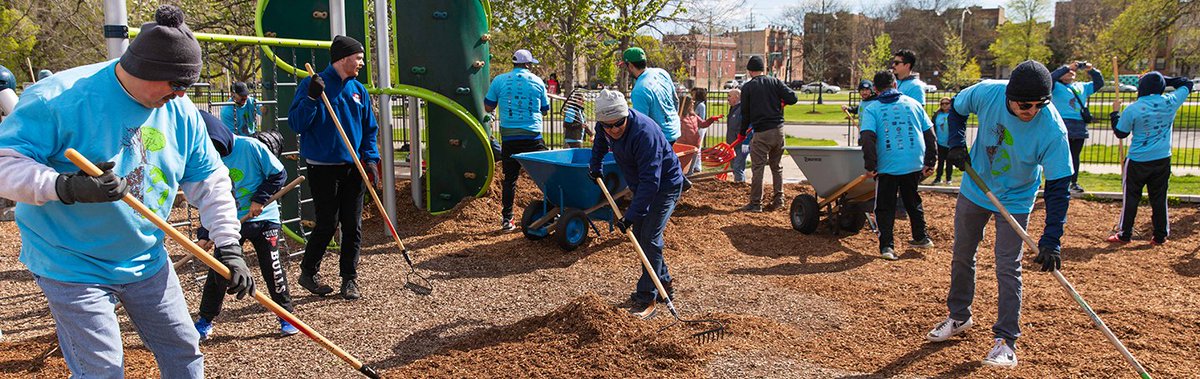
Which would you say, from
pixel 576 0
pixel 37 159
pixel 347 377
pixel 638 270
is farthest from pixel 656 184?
pixel 576 0

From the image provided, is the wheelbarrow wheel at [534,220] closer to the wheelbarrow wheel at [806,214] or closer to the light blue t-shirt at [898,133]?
the wheelbarrow wheel at [806,214]

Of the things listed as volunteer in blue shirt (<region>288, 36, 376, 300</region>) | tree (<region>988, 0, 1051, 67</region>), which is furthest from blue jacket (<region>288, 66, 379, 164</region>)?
tree (<region>988, 0, 1051, 67</region>)

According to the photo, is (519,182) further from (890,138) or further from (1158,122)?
(1158,122)

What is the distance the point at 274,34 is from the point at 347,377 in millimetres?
4353

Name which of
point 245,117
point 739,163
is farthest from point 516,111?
point 739,163

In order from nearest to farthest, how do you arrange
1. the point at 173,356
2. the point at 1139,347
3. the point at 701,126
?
1. the point at 173,356
2. the point at 1139,347
3. the point at 701,126

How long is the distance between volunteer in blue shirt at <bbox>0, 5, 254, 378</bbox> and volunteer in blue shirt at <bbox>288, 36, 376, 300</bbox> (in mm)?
2497

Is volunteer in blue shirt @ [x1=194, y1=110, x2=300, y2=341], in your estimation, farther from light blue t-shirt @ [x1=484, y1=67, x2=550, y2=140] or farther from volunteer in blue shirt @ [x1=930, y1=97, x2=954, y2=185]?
volunteer in blue shirt @ [x1=930, y1=97, x2=954, y2=185]

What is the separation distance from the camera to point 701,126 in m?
11.0

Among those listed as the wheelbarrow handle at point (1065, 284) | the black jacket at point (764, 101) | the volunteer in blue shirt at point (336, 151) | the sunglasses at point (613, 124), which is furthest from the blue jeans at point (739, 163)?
the wheelbarrow handle at point (1065, 284)

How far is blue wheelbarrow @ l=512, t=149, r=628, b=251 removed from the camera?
7.04 m

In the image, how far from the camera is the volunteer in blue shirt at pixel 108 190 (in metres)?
2.38

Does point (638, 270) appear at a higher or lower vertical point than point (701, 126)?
lower

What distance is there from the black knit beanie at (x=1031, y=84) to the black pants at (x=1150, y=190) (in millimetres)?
4336
